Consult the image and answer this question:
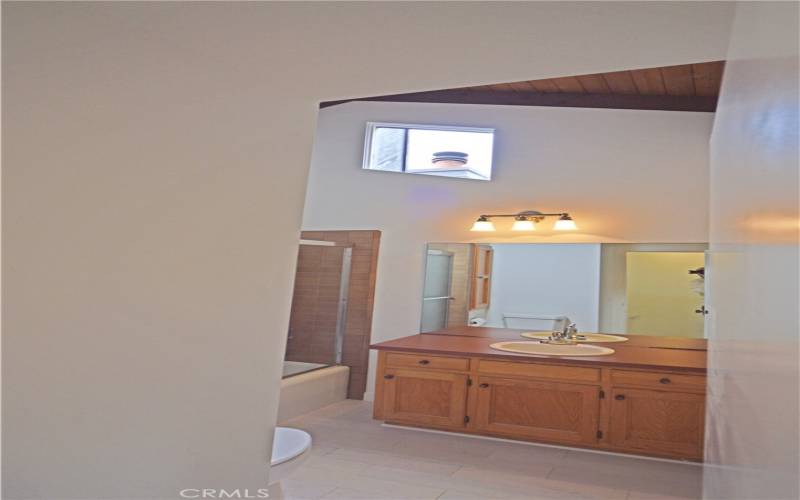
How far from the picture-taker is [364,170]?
4.96 m

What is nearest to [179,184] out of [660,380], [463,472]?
[463,472]

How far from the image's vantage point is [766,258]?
755 millimetres

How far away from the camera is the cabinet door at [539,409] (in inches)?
135

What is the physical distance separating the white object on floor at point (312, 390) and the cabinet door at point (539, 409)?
142 centimetres

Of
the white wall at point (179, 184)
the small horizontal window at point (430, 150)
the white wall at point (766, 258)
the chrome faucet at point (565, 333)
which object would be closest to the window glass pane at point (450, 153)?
the small horizontal window at point (430, 150)

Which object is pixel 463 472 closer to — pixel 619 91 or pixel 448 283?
pixel 448 283

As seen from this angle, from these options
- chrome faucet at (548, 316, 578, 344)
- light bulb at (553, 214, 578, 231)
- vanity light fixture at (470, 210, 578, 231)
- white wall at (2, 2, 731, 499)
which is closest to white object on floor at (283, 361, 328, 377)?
vanity light fixture at (470, 210, 578, 231)

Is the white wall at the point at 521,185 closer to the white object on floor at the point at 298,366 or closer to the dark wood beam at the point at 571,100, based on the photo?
the dark wood beam at the point at 571,100

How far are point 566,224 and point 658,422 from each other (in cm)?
156

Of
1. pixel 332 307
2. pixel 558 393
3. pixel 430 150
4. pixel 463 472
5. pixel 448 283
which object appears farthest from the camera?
pixel 332 307

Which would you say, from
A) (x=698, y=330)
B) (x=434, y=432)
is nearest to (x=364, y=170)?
(x=434, y=432)

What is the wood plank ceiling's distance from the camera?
3660mm

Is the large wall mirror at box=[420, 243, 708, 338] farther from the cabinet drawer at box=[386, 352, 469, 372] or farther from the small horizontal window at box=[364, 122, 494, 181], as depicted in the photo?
the cabinet drawer at box=[386, 352, 469, 372]

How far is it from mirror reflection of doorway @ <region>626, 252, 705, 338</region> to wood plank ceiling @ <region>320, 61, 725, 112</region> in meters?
1.11
